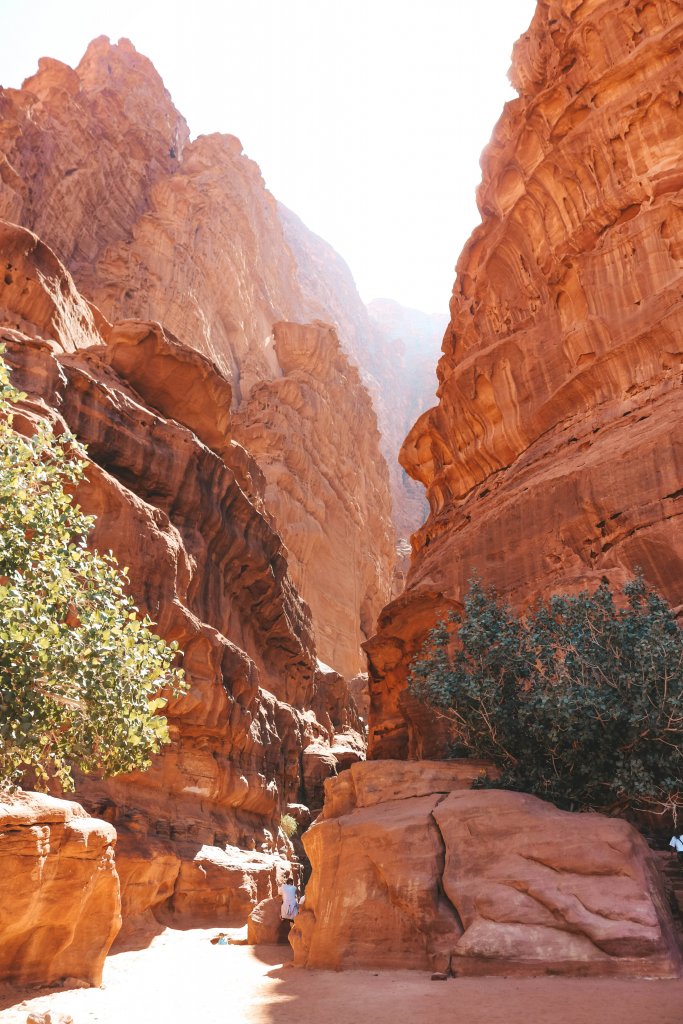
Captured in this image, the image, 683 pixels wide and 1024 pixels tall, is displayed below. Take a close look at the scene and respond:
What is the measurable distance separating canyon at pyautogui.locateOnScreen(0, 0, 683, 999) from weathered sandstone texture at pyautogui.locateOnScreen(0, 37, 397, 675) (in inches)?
538

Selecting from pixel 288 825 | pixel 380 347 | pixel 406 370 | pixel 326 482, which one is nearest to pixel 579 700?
pixel 288 825

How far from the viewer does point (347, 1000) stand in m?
8.22

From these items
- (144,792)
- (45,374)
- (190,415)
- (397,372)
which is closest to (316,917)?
(144,792)

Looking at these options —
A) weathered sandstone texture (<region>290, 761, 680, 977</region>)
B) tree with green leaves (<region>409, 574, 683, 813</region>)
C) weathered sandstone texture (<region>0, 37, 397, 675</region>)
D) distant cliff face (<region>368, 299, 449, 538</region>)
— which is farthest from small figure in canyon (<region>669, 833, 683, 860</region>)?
distant cliff face (<region>368, 299, 449, 538</region>)

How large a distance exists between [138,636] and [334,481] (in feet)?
178

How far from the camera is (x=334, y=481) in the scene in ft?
213

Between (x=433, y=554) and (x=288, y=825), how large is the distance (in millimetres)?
13923

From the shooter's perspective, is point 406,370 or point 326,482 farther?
point 406,370

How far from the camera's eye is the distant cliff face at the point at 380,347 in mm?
120062

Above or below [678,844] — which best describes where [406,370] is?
above

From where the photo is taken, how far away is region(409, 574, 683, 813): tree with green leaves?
1181 cm

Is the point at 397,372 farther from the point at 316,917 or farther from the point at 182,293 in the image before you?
the point at 316,917

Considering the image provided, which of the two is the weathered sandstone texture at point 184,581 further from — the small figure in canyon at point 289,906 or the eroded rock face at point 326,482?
the eroded rock face at point 326,482

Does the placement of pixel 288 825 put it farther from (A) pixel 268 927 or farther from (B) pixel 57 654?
(B) pixel 57 654
